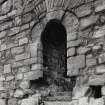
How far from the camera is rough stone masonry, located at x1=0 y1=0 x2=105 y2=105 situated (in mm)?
4352

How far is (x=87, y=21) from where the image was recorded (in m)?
4.60

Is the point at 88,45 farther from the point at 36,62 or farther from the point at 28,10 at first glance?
the point at 28,10

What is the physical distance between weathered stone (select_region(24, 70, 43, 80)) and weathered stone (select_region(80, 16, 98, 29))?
1.21m

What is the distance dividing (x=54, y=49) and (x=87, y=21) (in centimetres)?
129

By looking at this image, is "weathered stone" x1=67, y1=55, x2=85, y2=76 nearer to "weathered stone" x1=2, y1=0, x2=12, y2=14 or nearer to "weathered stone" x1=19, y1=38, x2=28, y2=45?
"weathered stone" x1=19, y1=38, x2=28, y2=45

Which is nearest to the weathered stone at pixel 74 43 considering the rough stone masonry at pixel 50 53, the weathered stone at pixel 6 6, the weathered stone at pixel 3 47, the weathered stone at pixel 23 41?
the rough stone masonry at pixel 50 53

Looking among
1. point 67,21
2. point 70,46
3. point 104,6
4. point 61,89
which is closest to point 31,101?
point 61,89

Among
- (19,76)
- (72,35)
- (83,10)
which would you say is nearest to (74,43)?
(72,35)

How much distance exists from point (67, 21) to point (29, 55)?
3.56ft

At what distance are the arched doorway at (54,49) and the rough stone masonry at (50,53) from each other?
21 mm

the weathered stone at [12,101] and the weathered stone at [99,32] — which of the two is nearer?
the weathered stone at [99,32]

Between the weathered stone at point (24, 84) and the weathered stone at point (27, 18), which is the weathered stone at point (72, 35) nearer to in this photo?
the weathered stone at point (27, 18)

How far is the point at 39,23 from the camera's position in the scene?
5.34m

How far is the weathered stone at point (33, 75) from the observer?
5125mm
